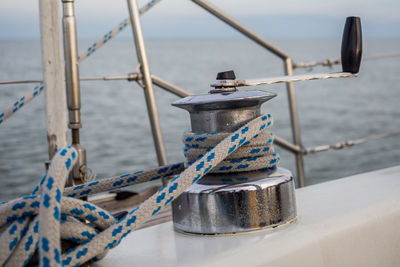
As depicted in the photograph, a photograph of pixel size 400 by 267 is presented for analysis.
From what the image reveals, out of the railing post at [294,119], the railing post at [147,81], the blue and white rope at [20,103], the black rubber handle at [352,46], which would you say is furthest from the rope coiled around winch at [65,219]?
the railing post at [294,119]

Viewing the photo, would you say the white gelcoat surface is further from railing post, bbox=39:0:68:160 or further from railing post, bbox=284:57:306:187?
railing post, bbox=284:57:306:187

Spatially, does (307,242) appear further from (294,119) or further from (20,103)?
(294,119)

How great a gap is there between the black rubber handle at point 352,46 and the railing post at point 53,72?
42 centimetres

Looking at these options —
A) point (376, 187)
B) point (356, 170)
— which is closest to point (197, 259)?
point (376, 187)

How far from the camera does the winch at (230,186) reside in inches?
25.4

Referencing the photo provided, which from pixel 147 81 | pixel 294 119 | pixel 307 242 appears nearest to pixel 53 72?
pixel 307 242

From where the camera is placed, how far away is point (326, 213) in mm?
710

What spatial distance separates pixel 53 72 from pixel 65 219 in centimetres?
17

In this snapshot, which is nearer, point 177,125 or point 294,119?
point 294,119

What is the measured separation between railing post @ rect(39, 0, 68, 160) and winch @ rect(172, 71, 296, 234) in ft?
0.57

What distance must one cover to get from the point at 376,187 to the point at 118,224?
480mm

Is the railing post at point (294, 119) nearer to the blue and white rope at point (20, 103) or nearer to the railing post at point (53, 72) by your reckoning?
the blue and white rope at point (20, 103)

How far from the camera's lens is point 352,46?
77 cm

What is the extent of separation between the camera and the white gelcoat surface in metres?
0.59
